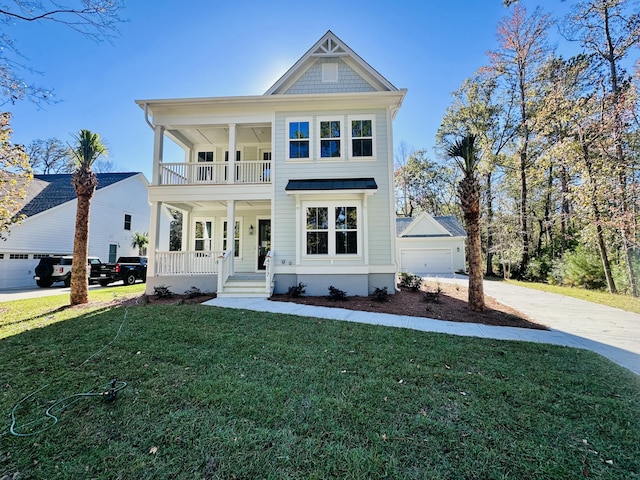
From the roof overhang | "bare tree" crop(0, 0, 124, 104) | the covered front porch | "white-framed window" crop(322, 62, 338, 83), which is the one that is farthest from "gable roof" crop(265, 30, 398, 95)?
"bare tree" crop(0, 0, 124, 104)

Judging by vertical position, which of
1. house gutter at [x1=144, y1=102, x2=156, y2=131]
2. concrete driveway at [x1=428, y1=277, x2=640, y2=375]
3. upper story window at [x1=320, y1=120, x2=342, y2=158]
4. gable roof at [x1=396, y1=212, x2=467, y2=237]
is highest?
house gutter at [x1=144, y1=102, x2=156, y2=131]

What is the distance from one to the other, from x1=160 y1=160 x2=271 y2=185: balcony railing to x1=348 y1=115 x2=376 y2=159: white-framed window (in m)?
3.44

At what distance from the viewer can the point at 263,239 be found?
43.2 ft

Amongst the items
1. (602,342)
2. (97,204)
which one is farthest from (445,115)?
(97,204)

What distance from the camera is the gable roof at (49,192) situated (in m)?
17.7

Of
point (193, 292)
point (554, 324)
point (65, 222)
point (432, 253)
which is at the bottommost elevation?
point (554, 324)

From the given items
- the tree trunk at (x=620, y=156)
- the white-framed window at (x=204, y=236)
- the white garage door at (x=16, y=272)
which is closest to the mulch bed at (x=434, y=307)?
the white-framed window at (x=204, y=236)

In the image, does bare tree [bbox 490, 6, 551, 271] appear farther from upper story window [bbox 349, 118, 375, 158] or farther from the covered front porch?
the covered front porch

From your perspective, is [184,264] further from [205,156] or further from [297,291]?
[205,156]

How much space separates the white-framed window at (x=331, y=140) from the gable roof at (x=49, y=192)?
719 inches

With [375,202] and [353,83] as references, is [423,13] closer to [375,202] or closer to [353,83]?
[353,83]

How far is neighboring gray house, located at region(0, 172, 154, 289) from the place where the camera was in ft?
52.0

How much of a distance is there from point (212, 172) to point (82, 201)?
447 cm

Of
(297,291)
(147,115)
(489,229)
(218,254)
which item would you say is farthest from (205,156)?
(489,229)
